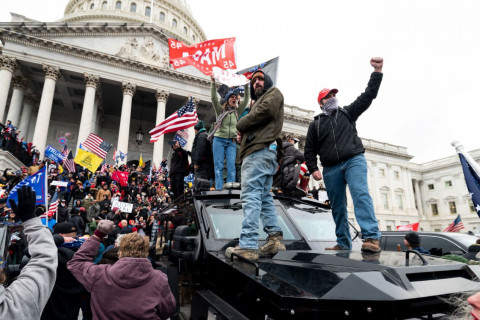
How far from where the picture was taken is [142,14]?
4662cm

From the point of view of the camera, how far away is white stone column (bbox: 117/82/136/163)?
25297mm

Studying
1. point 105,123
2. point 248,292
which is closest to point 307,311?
point 248,292

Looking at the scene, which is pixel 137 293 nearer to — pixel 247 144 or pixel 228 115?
pixel 247 144

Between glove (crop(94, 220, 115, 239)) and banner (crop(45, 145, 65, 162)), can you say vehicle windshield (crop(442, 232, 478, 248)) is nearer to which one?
glove (crop(94, 220, 115, 239))

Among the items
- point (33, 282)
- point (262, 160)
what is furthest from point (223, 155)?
point (33, 282)

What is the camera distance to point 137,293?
8.20 ft

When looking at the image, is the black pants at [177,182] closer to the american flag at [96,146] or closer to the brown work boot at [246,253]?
the brown work boot at [246,253]

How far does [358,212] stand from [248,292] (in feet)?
5.47

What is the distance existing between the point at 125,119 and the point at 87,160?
413 inches

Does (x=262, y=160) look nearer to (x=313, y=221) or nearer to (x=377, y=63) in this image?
(x=313, y=221)

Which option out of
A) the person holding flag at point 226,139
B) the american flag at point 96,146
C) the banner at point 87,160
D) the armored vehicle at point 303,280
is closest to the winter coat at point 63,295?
the armored vehicle at point 303,280

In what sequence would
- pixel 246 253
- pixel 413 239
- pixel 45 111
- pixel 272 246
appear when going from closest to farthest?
pixel 246 253, pixel 272 246, pixel 413 239, pixel 45 111

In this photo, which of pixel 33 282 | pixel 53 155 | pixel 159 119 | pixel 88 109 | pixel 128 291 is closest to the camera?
pixel 33 282

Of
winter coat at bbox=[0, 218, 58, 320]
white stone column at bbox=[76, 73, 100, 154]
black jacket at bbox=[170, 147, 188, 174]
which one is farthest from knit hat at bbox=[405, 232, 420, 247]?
white stone column at bbox=[76, 73, 100, 154]
